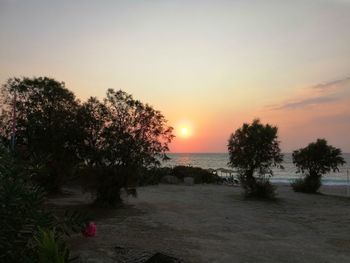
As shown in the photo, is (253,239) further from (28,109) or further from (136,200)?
(28,109)

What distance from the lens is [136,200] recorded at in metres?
17.6

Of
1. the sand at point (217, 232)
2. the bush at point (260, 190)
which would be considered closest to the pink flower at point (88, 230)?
the sand at point (217, 232)

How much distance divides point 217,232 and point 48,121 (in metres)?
9.30

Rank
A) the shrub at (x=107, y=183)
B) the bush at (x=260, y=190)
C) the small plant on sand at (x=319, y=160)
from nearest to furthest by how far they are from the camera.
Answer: the shrub at (x=107, y=183)
the bush at (x=260, y=190)
the small plant on sand at (x=319, y=160)

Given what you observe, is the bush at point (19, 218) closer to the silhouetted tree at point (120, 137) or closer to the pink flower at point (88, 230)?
the pink flower at point (88, 230)

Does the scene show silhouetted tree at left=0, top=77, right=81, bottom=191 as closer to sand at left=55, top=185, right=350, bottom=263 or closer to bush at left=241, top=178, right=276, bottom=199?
sand at left=55, top=185, right=350, bottom=263

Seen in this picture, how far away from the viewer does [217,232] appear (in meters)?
11.4

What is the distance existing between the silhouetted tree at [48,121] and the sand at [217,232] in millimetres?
1315

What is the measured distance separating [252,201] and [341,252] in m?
9.81

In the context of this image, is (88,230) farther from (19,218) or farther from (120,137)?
(120,137)

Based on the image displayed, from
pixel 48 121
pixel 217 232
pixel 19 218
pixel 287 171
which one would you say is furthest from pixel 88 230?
pixel 287 171

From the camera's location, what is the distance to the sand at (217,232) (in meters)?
8.73

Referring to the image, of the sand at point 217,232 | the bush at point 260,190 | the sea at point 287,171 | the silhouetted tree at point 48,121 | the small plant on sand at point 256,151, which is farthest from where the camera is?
the sea at point 287,171

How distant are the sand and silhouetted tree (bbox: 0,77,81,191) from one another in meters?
1.31
